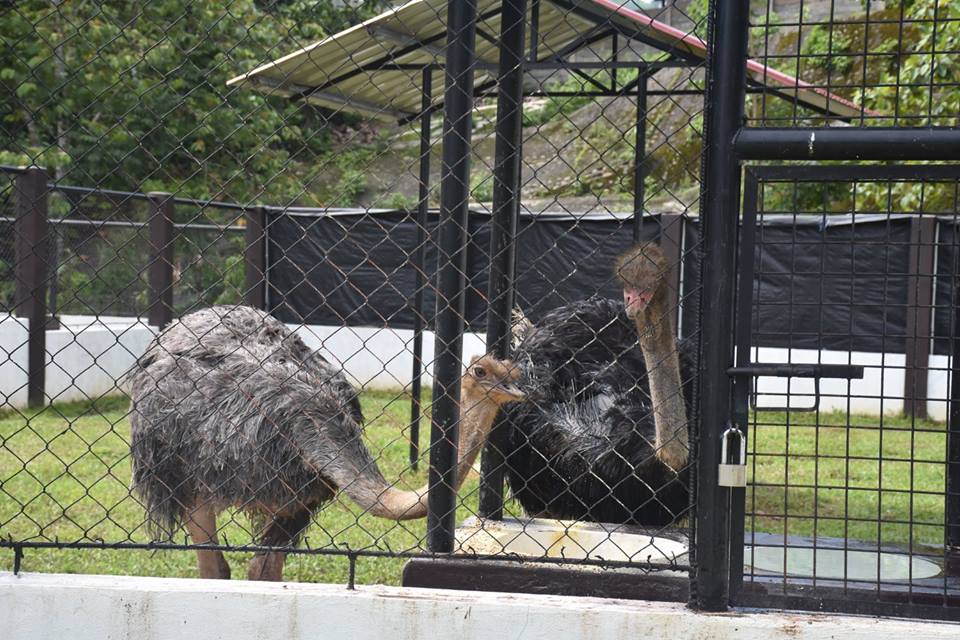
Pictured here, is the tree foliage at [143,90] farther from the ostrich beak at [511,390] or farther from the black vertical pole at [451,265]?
the black vertical pole at [451,265]

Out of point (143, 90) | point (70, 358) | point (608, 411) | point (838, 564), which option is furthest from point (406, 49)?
point (143, 90)

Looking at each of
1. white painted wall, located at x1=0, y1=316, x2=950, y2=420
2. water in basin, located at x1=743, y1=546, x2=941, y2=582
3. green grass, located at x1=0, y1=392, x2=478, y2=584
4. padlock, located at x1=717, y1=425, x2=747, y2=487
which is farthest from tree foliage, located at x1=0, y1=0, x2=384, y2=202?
padlock, located at x1=717, y1=425, x2=747, y2=487

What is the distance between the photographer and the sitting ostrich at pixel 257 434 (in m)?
3.99

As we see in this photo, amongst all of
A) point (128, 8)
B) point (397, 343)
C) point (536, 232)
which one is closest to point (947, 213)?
point (536, 232)

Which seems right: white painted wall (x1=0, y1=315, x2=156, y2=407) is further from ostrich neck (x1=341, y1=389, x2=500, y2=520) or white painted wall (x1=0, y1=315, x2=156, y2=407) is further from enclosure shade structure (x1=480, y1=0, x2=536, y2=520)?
ostrich neck (x1=341, y1=389, x2=500, y2=520)

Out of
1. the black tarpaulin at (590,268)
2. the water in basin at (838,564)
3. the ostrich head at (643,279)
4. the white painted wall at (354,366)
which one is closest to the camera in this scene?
the water in basin at (838,564)

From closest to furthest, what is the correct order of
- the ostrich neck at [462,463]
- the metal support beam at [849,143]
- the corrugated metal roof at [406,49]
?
the metal support beam at [849,143]
the ostrich neck at [462,463]
the corrugated metal roof at [406,49]

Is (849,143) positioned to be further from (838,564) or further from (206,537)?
(206,537)

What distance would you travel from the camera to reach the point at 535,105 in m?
18.9

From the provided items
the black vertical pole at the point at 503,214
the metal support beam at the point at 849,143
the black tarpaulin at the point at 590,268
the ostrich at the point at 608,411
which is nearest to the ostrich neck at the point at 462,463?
the ostrich at the point at 608,411

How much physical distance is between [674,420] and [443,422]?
3.84ft

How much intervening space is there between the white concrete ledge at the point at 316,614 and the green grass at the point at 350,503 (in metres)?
0.26

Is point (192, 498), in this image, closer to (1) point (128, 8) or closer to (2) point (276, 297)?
(2) point (276, 297)

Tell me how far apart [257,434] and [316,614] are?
5.07 feet
